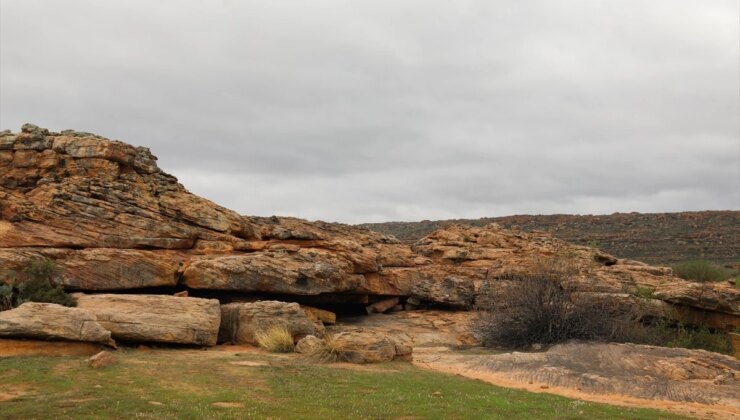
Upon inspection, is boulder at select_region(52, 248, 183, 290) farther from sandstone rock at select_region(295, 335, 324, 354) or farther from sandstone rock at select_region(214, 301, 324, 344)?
sandstone rock at select_region(295, 335, 324, 354)

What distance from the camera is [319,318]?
2780 cm

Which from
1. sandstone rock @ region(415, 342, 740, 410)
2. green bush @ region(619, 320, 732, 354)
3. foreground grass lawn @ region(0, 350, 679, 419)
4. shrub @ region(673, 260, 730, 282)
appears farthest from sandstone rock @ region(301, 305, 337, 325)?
shrub @ region(673, 260, 730, 282)

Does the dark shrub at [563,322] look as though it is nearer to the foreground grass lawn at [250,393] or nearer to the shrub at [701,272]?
the foreground grass lawn at [250,393]

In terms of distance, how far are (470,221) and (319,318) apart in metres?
55.2

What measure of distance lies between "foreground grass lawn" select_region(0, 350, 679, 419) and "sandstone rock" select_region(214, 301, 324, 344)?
15.0 ft

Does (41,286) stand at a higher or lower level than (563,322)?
higher

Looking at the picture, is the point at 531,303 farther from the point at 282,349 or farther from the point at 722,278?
the point at 722,278

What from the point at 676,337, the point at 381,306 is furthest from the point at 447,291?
the point at 676,337

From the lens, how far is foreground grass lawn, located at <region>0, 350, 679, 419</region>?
39.4 ft

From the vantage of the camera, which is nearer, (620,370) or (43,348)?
(43,348)

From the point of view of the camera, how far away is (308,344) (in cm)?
2128

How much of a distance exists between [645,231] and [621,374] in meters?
54.7

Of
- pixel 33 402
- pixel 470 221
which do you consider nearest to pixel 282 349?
pixel 33 402

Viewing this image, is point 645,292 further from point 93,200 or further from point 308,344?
point 93,200
